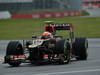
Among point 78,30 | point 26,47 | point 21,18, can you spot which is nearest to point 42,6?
point 21,18

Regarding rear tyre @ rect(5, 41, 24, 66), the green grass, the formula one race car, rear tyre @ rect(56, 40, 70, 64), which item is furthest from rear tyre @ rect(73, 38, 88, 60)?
the green grass

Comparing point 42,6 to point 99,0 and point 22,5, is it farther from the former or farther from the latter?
point 99,0

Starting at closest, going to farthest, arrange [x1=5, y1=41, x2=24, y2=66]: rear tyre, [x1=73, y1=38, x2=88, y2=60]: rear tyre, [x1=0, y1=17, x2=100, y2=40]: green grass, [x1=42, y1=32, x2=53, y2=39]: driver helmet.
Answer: [x1=5, y1=41, x2=24, y2=66]: rear tyre < [x1=42, y1=32, x2=53, y2=39]: driver helmet < [x1=73, y1=38, x2=88, y2=60]: rear tyre < [x1=0, y1=17, x2=100, y2=40]: green grass

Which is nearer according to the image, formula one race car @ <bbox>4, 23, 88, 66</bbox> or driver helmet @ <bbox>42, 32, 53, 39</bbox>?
formula one race car @ <bbox>4, 23, 88, 66</bbox>

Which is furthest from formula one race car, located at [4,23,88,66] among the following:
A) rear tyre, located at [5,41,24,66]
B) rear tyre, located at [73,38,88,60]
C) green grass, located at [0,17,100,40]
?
green grass, located at [0,17,100,40]

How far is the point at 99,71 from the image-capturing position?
13.8 metres

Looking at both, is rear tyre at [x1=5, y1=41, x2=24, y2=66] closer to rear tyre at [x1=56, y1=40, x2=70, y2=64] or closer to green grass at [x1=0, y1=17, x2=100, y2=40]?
rear tyre at [x1=56, y1=40, x2=70, y2=64]

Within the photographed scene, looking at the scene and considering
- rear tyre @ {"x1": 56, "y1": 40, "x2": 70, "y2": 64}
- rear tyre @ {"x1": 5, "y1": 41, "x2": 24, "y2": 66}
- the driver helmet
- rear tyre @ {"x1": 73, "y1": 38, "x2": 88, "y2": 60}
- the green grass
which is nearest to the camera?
rear tyre @ {"x1": 5, "y1": 41, "x2": 24, "y2": 66}

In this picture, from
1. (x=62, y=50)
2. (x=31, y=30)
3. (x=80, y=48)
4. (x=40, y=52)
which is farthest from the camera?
(x=31, y=30)

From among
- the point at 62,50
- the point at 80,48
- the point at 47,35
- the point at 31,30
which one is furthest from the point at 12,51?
the point at 31,30

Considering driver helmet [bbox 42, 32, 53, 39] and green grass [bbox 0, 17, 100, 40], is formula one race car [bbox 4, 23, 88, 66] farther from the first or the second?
green grass [bbox 0, 17, 100, 40]

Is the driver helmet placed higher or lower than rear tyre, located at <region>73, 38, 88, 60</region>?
higher

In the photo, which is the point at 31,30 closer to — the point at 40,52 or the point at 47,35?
the point at 47,35

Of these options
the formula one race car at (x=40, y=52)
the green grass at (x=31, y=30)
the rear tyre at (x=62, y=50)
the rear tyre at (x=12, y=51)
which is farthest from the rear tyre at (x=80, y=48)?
the green grass at (x=31, y=30)
